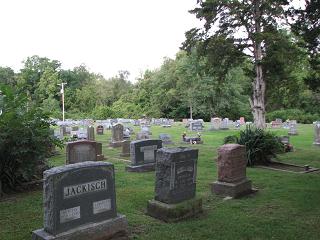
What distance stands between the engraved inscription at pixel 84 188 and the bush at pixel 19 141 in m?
4.06

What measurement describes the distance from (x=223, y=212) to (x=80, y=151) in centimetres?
630

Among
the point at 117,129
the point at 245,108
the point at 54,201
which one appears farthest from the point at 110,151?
the point at 245,108

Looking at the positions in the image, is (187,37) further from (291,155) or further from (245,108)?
(245,108)

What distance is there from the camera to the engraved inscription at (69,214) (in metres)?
5.19

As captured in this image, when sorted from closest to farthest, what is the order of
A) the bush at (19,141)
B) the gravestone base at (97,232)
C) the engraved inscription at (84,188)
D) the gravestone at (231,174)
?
the gravestone base at (97,232) → the engraved inscription at (84,188) → the gravestone at (231,174) → the bush at (19,141)

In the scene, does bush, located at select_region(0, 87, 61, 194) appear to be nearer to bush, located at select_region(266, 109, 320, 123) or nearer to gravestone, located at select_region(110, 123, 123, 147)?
gravestone, located at select_region(110, 123, 123, 147)

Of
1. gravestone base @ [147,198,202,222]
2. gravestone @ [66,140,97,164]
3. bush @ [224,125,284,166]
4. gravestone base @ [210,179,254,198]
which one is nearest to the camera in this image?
gravestone base @ [147,198,202,222]

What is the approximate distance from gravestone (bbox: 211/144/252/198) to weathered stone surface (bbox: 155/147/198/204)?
5.23 feet

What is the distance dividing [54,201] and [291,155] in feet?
41.7

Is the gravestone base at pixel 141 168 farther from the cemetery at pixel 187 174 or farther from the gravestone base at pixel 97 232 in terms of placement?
the gravestone base at pixel 97 232

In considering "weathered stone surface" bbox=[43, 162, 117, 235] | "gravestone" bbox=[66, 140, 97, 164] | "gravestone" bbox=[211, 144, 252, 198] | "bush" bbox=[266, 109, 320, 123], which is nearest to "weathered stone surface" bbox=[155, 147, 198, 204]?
"weathered stone surface" bbox=[43, 162, 117, 235]

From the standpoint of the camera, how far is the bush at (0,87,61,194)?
29.8ft

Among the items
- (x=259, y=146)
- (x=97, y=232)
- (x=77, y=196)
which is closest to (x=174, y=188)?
(x=97, y=232)

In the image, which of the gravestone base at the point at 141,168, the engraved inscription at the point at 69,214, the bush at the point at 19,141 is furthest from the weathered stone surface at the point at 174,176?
the gravestone base at the point at 141,168
